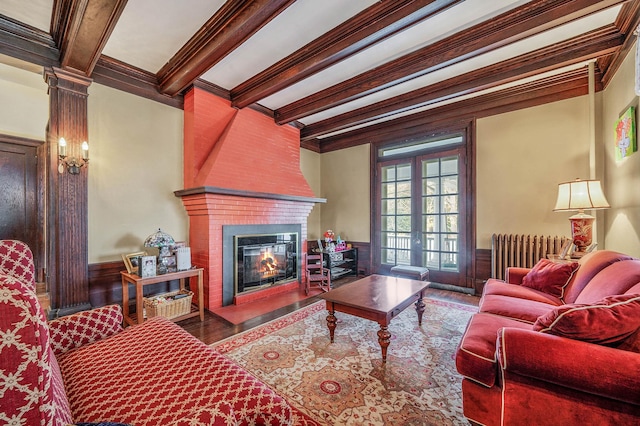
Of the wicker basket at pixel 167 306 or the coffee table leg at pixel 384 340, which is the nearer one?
the coffee table leg at pixel 384 340

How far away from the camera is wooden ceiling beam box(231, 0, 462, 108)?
2171 mm

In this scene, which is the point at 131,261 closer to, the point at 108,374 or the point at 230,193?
the point at 230,193

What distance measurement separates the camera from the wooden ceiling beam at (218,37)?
2166 mm

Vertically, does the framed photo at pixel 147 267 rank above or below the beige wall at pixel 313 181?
below

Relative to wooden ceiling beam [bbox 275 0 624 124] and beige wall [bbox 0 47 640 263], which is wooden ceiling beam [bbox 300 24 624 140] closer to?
beige wall [bbox 0 47 640 263]

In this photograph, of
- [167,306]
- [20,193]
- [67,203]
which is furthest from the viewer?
[20,193]

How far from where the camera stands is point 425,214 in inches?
188

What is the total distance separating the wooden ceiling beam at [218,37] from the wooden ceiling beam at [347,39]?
667 mm

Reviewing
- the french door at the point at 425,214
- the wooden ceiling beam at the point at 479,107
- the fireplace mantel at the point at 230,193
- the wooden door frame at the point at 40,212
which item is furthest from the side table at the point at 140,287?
the wooden ceiling beam at the point at 479,107

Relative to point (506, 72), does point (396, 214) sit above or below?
below

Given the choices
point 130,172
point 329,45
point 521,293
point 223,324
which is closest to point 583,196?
point 521,293

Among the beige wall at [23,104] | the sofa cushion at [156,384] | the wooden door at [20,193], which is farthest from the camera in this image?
the wooden door at [20,193]

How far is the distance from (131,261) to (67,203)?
878mm

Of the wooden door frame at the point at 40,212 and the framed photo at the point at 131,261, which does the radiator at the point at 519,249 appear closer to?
the framed photo at the point at 131,261
